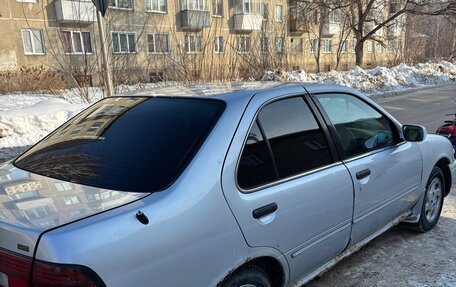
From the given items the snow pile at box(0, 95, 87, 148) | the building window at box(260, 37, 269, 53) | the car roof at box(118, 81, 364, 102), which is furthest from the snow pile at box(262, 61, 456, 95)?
the car roof at box(118, 81, 364, 102)

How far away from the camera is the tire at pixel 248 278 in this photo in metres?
2.05

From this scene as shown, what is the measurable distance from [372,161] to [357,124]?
0.36m

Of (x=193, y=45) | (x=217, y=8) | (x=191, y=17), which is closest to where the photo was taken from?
(x=193, y=45)

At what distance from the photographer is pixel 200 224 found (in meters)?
1.89

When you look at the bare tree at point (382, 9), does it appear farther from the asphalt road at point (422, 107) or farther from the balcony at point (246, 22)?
the asphalt road at point (422, 107)

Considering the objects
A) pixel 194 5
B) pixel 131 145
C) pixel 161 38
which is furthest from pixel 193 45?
pixel 194 5

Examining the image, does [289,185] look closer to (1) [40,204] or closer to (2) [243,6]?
(1) [40,204]

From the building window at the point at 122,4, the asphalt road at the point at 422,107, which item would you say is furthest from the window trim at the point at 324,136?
the building window at the point at 122,4

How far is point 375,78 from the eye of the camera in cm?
1875

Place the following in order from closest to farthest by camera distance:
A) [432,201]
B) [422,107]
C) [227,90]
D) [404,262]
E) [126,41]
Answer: [227,90]
[404,262]
[432,201]
[422,107]
[126,41]

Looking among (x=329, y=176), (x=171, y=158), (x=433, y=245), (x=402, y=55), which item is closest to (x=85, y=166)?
(x=171, y=158)

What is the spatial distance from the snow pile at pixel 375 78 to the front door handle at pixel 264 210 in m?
13.1

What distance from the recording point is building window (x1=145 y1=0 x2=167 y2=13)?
92.3ft

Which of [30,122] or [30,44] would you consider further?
[30,44]
